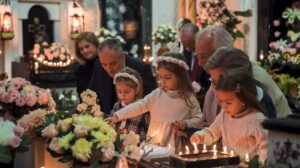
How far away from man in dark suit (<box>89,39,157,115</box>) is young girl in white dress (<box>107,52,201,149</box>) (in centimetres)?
65

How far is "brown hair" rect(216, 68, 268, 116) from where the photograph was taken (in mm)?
2596

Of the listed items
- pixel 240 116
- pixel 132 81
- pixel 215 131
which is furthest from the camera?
pixel 132 81

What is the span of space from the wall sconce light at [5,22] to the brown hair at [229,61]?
9747 mm

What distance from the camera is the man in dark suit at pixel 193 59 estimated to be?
4.41 meters

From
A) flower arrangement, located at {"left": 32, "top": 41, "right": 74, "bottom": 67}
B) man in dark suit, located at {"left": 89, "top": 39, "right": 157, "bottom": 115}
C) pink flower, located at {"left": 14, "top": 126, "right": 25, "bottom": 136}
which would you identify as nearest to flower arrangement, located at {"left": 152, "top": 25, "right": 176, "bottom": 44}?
flower arrangement, located at {"left": 32, "top": 41, "right": 74, "bottom": 67}

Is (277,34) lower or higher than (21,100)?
higher

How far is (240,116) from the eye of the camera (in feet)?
8.98

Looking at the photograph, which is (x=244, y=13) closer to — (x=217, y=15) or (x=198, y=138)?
(x=217, y=15)

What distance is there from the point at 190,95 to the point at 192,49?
65.2 inches

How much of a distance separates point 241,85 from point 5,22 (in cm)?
1005

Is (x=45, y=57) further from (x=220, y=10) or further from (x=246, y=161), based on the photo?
(x=246, y=161)

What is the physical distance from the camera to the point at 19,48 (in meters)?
12.6

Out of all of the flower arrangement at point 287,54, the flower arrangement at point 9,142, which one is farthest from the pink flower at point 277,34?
the flower arrangement at point 9,142

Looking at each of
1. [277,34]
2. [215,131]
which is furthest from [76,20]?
[215,131]
